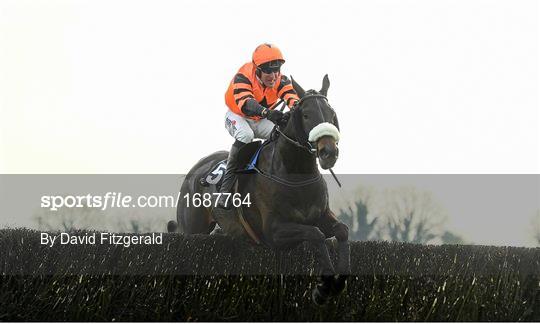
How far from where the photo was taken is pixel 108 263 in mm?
8938

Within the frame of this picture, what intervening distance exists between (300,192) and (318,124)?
1035 millimetres

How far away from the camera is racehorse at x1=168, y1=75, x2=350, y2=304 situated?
332 inches

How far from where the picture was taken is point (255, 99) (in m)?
9.68

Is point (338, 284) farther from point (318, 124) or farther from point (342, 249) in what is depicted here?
point (318, 124)

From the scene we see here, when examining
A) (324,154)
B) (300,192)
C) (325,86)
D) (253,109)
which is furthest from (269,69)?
(324,154)

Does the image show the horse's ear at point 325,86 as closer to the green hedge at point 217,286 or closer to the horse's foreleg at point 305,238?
the horse's foreleg at point 305,238

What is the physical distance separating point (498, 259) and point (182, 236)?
4570 mm

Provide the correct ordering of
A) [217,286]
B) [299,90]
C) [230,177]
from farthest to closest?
[230,177] < [299,90] < [217,286]

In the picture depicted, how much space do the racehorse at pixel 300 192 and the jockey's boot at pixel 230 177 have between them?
12cm

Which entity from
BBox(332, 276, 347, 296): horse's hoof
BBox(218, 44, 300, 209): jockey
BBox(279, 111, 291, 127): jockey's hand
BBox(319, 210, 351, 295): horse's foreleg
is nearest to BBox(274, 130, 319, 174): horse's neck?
BBox(279, 111, 291, 127): jockey's hand

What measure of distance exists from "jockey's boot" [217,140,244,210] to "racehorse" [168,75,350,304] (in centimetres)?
12

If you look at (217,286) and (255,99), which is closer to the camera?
(217,286)

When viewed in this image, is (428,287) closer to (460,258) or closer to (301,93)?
(460,258)

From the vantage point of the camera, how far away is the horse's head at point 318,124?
8039mm
